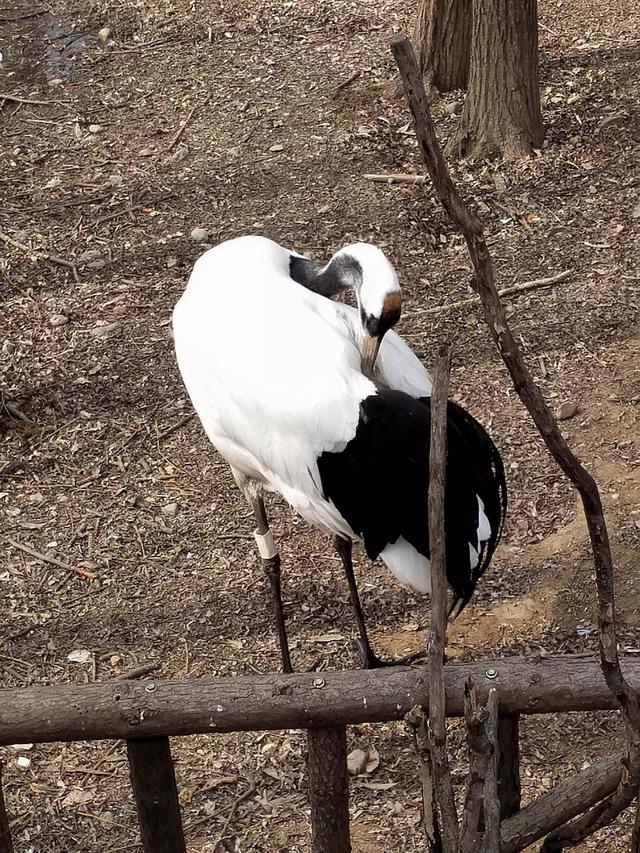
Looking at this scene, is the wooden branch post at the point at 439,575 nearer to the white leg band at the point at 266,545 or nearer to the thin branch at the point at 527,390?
the thin branch at the point at 527,390

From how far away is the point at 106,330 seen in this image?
5430 mm

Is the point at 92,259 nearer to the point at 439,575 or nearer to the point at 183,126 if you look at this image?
the point at 183,126

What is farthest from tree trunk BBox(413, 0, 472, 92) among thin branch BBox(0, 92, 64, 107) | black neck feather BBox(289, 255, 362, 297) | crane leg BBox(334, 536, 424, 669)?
crane leg BBox(334, 536, 424, 669)

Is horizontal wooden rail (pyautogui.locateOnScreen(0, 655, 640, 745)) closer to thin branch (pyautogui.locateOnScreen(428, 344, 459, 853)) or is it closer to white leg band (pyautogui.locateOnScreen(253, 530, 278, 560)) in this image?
thin branch (pyautogui.locateOnScreen(428, 344, 459, 853))

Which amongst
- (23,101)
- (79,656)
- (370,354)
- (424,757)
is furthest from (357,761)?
(23,101)

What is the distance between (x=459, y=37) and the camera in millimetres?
6594

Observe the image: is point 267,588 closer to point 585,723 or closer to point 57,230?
point 585,723

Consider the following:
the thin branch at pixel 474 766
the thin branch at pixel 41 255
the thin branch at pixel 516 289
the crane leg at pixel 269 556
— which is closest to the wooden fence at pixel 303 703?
the thin branch at pixel 474 766

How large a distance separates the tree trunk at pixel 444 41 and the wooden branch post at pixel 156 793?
17.2 ft

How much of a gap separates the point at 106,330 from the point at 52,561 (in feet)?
4.84

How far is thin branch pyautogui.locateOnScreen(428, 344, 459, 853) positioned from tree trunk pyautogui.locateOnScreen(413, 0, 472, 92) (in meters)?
5.36

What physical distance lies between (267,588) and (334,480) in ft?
3.83

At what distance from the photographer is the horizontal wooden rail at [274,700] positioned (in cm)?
205

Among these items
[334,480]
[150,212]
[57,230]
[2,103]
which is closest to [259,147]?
[150,212]
